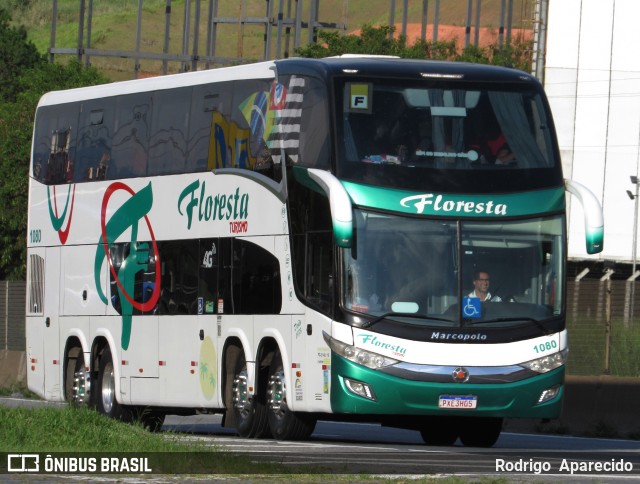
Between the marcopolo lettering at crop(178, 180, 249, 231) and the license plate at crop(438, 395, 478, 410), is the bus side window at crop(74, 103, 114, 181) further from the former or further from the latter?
the license plate at crop(438, 395, 478, 410)

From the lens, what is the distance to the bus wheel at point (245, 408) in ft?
68.1

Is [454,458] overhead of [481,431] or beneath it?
overhead

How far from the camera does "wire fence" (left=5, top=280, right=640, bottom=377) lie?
26406mm

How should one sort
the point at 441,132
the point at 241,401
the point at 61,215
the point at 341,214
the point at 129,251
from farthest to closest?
the point at 61,215 → the point at 129,251 → the point at 241,401 → the point at 441,132 → the point at 341,214

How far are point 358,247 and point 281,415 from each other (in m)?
2.60

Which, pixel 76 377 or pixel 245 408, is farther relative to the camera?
pixel 76 377

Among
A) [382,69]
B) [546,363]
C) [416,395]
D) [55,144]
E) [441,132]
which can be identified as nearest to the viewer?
[416,395]

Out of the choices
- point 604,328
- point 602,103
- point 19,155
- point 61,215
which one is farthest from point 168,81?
point 602,103

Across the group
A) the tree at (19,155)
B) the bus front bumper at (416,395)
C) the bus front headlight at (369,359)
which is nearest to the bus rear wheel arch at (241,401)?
the bus front bumper at (416,395)

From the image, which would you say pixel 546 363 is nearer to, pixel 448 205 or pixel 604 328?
pixel 448 205

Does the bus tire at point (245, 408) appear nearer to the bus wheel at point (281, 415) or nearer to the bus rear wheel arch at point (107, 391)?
the bus wheel at point (281, 415)

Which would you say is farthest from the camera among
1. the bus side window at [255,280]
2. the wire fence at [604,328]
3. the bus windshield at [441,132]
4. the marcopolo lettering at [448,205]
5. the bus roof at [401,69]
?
the wire fence at [604,328]

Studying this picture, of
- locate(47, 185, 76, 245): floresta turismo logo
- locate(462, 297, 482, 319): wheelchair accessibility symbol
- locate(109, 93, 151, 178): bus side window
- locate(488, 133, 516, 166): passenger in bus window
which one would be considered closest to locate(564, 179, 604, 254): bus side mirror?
locate(488, 133, 516, 166): passenger in bus window

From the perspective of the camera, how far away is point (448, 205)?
19.0 m
